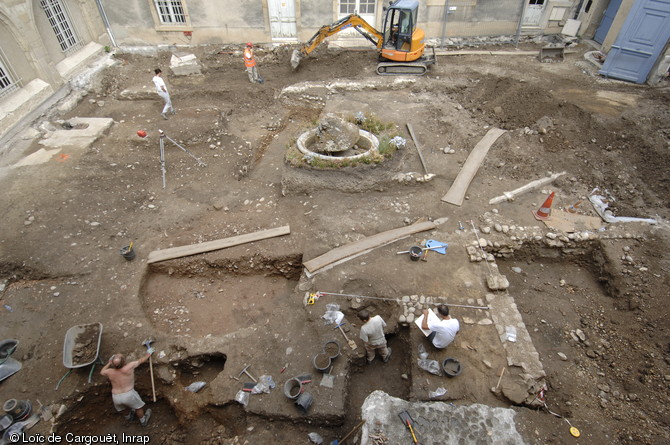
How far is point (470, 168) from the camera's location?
26.3 ft

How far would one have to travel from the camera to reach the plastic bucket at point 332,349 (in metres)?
4.83

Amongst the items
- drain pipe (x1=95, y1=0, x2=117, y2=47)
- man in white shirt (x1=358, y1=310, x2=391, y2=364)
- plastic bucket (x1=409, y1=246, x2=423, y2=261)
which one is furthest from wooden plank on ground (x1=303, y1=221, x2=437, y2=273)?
drain pipe (x1=95, y1=0, x2=117, y2=47)

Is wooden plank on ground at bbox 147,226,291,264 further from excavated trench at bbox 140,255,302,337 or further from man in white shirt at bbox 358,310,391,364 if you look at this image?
man in white shirt at bbox 358,310,391,364

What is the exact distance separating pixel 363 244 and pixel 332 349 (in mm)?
2064

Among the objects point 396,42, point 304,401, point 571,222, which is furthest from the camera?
Answer: point 396,42

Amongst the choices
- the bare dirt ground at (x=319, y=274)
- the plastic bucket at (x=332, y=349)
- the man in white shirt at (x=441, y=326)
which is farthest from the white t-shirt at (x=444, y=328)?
the plastic bucket at (x=332, y=349)

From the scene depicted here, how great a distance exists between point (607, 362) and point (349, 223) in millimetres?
4628

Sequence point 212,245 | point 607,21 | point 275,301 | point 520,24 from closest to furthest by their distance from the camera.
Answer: point 275,301, point 212,245, point 607,21, point 520,24

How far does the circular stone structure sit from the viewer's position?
770cm

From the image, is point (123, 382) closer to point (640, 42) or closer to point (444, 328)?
point (444, 328)

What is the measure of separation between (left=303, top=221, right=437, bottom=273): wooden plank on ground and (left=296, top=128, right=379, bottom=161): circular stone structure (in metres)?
2.06

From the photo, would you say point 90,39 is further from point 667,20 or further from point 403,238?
point 667,20

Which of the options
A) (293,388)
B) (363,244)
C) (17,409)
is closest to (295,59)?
(363,244)

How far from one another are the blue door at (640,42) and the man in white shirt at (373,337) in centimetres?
1219
